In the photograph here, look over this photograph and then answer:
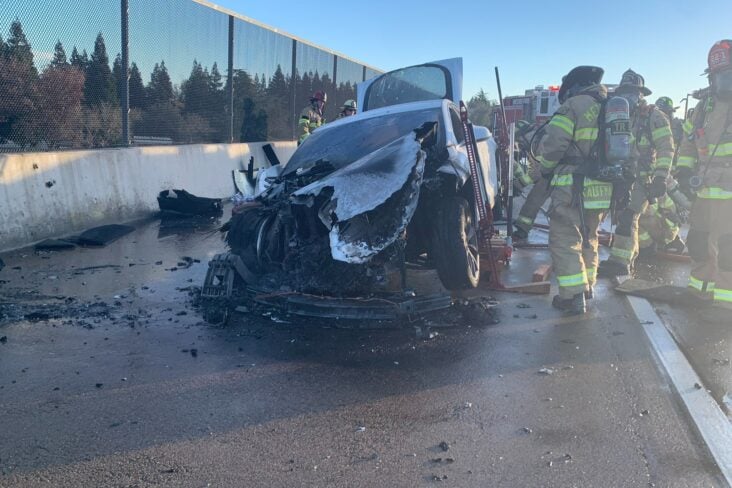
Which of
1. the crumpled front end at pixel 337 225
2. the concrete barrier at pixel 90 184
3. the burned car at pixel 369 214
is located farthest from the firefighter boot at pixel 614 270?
the concrete barrier at pixel 90 184

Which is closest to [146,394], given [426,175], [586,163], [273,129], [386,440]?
[386,440]

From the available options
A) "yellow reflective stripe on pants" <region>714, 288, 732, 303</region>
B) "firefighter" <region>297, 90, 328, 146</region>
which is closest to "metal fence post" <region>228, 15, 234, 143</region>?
"firefighter" <region>297, 90, 328, 146</region>

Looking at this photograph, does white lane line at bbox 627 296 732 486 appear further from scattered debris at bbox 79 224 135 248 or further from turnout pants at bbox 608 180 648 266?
scattered debris at bbox 79 224 135 248

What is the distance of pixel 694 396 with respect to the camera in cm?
363

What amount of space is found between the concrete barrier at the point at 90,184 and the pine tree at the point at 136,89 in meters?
0.83

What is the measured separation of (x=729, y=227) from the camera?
18.0 ft

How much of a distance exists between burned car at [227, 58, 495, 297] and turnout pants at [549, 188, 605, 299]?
0.75m

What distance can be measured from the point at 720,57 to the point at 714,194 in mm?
1272

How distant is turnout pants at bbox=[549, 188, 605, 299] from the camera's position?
543cm

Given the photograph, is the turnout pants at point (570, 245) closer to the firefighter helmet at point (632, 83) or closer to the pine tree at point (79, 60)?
the firefighter helmet at point (632, 83)

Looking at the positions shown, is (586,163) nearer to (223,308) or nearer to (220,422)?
(223,308)

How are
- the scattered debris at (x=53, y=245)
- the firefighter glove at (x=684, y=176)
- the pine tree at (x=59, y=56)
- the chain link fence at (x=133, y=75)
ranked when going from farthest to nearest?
1. the pine tree at (x=59, y=56)
2. the chain link fence at (x=133, y=75)
3. the scattered debris at (x=53, y=245)
4. the firefighter glove at (x=684, y=176)

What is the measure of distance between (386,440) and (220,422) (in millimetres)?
928

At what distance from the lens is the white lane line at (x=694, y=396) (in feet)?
9.81
